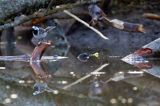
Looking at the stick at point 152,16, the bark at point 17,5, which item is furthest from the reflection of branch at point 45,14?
the stick at point 152,16

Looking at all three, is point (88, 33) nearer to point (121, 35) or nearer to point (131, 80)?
point (121, 35)

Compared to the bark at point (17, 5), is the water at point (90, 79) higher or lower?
lower

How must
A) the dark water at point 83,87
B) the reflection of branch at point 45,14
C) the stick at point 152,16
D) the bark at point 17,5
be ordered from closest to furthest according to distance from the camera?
the dark water at point 83,87, the bark at point 17,5, the reflection of branch at point 45,14, the stick at point 152,16

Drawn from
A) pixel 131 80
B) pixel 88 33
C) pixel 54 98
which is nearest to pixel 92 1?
pixel 88 33

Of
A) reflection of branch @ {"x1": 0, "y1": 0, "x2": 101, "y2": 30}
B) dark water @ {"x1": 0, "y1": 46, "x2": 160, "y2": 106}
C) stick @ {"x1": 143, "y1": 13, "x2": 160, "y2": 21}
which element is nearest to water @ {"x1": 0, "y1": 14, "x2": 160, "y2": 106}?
dark water @ {"x1": 0, "y1": 46, "x2": 160, "y2": 106}

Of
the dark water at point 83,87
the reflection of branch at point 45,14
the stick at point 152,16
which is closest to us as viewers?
the dark water at point 83,87

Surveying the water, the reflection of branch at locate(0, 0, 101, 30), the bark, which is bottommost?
the water

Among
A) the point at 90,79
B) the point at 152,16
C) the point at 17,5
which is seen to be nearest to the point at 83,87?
the point at 90,79

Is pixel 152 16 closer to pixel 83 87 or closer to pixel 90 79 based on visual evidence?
pixel 90 79

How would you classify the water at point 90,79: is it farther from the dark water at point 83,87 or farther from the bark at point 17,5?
the bark at point 17,5

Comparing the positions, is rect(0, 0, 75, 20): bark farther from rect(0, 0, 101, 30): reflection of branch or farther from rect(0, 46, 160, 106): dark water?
rect(0, 46, 160, 106): dark water

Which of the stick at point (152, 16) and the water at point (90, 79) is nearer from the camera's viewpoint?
the water at point (90, 79)
